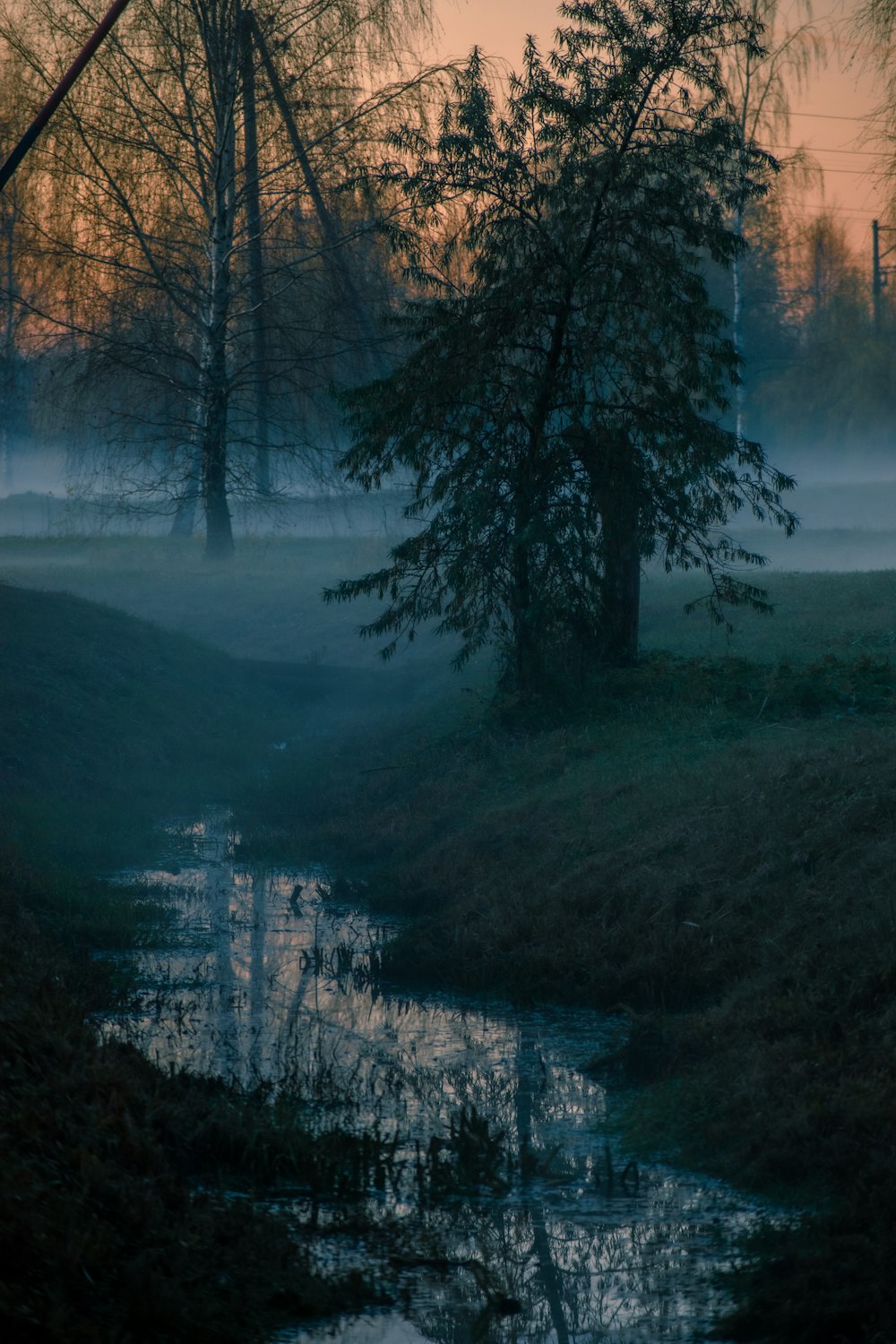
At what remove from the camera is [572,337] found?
14.3m

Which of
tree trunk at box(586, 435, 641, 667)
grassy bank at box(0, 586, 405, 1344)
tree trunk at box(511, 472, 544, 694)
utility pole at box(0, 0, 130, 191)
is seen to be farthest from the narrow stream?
utility pole at box(0, 0, 130, 191)

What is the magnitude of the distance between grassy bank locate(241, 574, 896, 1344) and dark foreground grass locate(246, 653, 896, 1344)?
19mm

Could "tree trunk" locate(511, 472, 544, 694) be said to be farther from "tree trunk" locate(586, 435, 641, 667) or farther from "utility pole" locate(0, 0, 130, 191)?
"utility pole" locate(0, 0, 130, 191)

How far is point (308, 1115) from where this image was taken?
6.84 metres

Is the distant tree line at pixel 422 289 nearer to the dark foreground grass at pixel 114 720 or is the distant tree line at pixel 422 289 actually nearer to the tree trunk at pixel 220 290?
the tree trunk at pixel 220 290

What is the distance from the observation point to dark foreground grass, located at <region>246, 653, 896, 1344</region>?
19.5 feet

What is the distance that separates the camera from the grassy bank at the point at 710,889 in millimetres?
5980

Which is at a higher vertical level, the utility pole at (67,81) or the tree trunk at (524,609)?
the utility pole at (67,81)

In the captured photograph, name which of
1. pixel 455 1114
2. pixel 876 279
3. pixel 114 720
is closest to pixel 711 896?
pixel 455 1114

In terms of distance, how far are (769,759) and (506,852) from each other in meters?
2.42

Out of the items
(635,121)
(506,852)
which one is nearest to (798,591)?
(635,121)

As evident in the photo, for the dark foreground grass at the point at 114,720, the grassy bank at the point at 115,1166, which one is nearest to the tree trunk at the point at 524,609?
the dark foreground grass at the point at 114,720

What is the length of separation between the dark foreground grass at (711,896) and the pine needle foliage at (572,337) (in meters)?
1.55

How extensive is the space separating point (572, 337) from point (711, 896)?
7.35 metres
